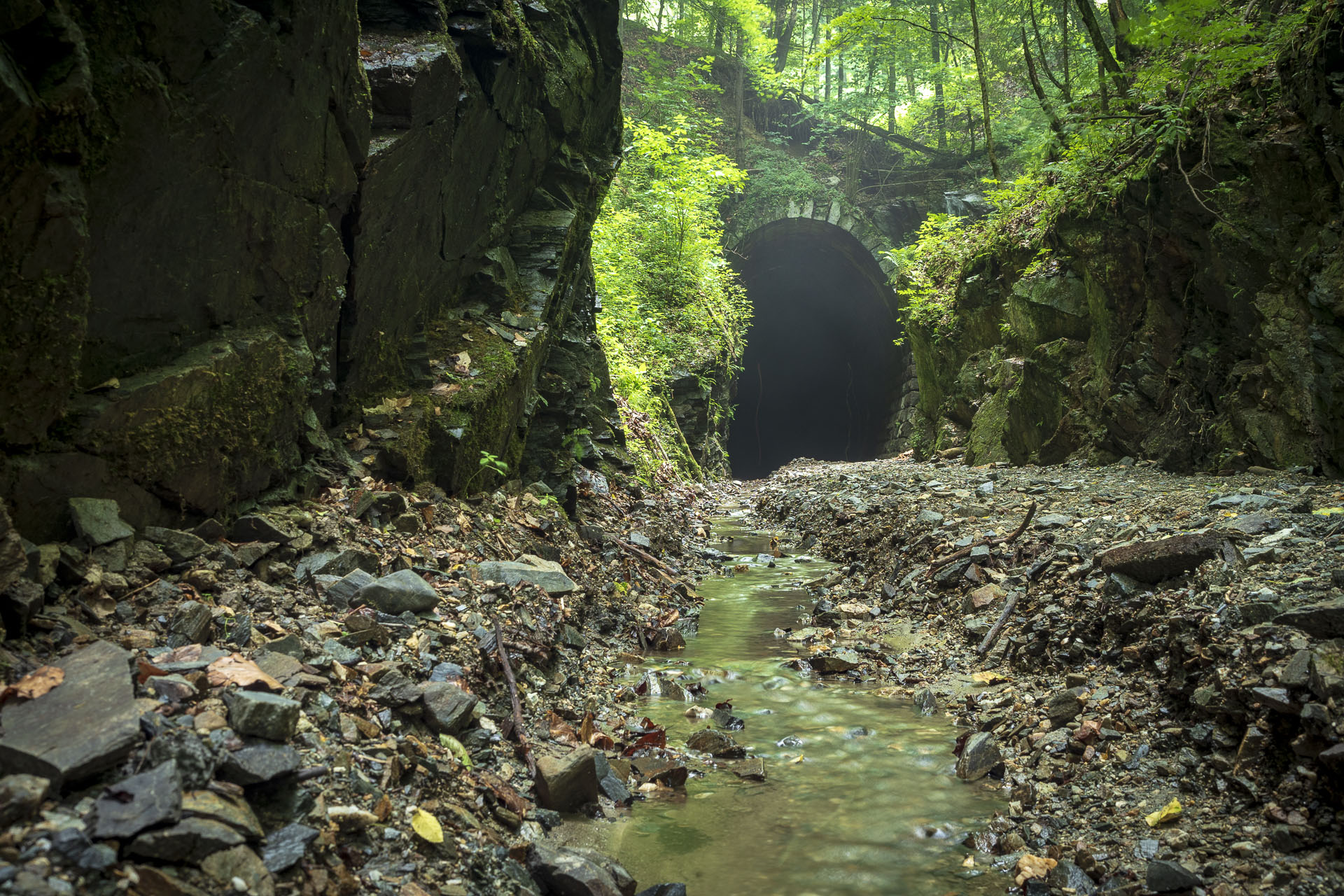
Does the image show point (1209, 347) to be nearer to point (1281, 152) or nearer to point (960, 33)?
point (1281, 152)

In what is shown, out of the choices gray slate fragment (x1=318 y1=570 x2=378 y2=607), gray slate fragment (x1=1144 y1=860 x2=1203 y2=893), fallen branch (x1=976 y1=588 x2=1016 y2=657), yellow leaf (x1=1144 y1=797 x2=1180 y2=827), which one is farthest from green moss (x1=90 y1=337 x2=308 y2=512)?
fallen branch (x1=976 y1=588 x2=1016 y2=657)

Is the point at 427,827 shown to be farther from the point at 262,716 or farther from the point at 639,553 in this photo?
the point at 639,553

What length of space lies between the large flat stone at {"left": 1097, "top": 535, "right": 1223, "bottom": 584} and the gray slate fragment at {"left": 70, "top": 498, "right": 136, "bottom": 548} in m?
4.54

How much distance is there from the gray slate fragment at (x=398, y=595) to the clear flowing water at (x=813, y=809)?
1.25 m

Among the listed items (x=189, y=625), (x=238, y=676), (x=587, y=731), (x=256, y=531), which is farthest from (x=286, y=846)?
(x=256, y=531)

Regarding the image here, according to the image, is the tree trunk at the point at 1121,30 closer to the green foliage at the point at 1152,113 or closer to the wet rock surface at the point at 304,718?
the green foliage at the point at 1152,113

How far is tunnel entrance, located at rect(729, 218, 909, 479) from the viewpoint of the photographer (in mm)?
24188

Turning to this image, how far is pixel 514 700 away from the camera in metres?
3.23

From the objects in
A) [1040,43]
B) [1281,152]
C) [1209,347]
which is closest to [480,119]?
[1281,152]

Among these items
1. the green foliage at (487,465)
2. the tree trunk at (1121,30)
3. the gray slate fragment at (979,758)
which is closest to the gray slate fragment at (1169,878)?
the gray slate fragment at (979,758)

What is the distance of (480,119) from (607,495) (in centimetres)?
Answer: 382

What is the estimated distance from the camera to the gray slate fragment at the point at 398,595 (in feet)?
10.9

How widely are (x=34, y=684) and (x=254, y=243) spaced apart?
2.24m

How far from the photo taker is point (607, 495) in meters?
7.89
